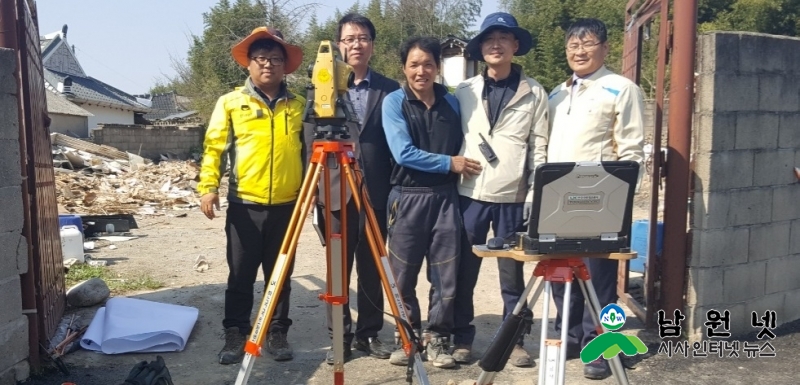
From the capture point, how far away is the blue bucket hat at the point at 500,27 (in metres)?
3.74

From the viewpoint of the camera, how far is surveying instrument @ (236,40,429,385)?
2.95 metres

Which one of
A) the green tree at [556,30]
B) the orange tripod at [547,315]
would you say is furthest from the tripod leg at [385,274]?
the green tree at [556,30]

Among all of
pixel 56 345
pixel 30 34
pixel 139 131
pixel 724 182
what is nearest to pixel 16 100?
pixel 30 34

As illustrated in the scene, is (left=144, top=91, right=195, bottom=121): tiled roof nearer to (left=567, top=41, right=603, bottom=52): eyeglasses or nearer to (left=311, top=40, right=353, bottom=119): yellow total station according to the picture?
(left=567, top=41, right=603, bottom=52): eyeglasses

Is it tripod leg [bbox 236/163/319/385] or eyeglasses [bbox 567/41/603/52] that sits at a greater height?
eyeglasses [bbox 567/41/603/52]

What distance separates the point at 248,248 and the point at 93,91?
1350 inches

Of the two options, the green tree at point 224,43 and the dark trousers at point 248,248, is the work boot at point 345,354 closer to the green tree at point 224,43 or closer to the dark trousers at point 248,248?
the dark trousers at point 248,248

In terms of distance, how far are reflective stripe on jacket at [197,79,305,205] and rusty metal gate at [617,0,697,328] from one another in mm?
2248

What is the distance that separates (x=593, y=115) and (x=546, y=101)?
0.98 feet

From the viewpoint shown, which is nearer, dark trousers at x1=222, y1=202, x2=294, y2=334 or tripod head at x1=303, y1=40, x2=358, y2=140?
tripod head at x1=303, y1=40, x2=358, y2=140

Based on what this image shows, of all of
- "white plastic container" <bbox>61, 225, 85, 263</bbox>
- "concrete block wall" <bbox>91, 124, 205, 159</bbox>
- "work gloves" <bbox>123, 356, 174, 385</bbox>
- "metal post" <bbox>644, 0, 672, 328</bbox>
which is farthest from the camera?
"concrete block wall" <bbox>91, 124, 205, 159</bbox>

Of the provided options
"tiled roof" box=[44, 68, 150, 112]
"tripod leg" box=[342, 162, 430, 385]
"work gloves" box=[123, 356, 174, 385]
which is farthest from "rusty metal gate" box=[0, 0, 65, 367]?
"tiled roof" box=[44, 68, 150, 112]

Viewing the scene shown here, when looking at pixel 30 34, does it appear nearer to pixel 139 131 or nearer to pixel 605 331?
pixel 605 331

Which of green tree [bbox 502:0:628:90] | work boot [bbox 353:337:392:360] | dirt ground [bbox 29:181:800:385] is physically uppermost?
green tree [bbox 502:0:628:90]
